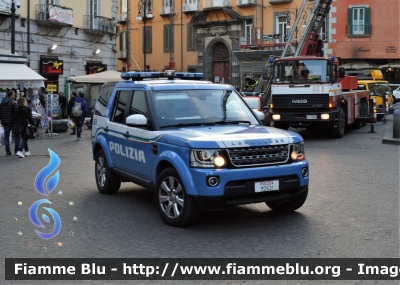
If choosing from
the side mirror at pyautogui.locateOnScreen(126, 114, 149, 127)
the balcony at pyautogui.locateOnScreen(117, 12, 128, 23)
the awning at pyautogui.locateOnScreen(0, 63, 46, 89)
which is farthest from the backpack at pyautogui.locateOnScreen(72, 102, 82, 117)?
the balcony at pyautogui.locateOnScreen(117, 12, 128, 23)

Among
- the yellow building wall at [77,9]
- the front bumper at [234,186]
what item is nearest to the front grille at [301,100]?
the front bumper at [234,186]

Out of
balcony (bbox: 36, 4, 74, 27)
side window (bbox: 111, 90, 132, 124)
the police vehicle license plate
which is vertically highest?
balcony (bbox: 36, 4, 74, 27)

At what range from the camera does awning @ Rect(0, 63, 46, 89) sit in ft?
73.8

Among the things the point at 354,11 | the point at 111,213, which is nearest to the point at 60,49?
the point at 354,11

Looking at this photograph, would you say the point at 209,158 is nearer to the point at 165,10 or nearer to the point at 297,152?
the point at 297,152

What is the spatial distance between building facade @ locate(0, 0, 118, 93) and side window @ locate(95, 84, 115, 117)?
17423mm

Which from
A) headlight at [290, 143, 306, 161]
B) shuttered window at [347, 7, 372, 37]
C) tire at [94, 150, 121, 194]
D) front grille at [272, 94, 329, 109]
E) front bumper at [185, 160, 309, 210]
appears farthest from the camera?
shuttered window at [347, 7, 372, 37]

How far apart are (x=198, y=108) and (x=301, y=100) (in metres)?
11.8

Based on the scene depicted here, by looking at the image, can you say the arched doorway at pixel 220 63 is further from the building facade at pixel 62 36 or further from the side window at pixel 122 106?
the side window at pixel 122 106

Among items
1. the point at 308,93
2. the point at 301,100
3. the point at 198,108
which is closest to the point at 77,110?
the point at 301,100

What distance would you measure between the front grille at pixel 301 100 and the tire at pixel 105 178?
35.6 ft

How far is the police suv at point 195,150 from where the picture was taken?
24.9ft

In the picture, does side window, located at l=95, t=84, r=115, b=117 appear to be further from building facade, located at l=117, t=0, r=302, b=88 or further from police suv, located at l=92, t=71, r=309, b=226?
building facade, located at l=117, t=0, r=302, b=88

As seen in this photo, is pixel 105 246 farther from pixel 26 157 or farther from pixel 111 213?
pixel 26 157
